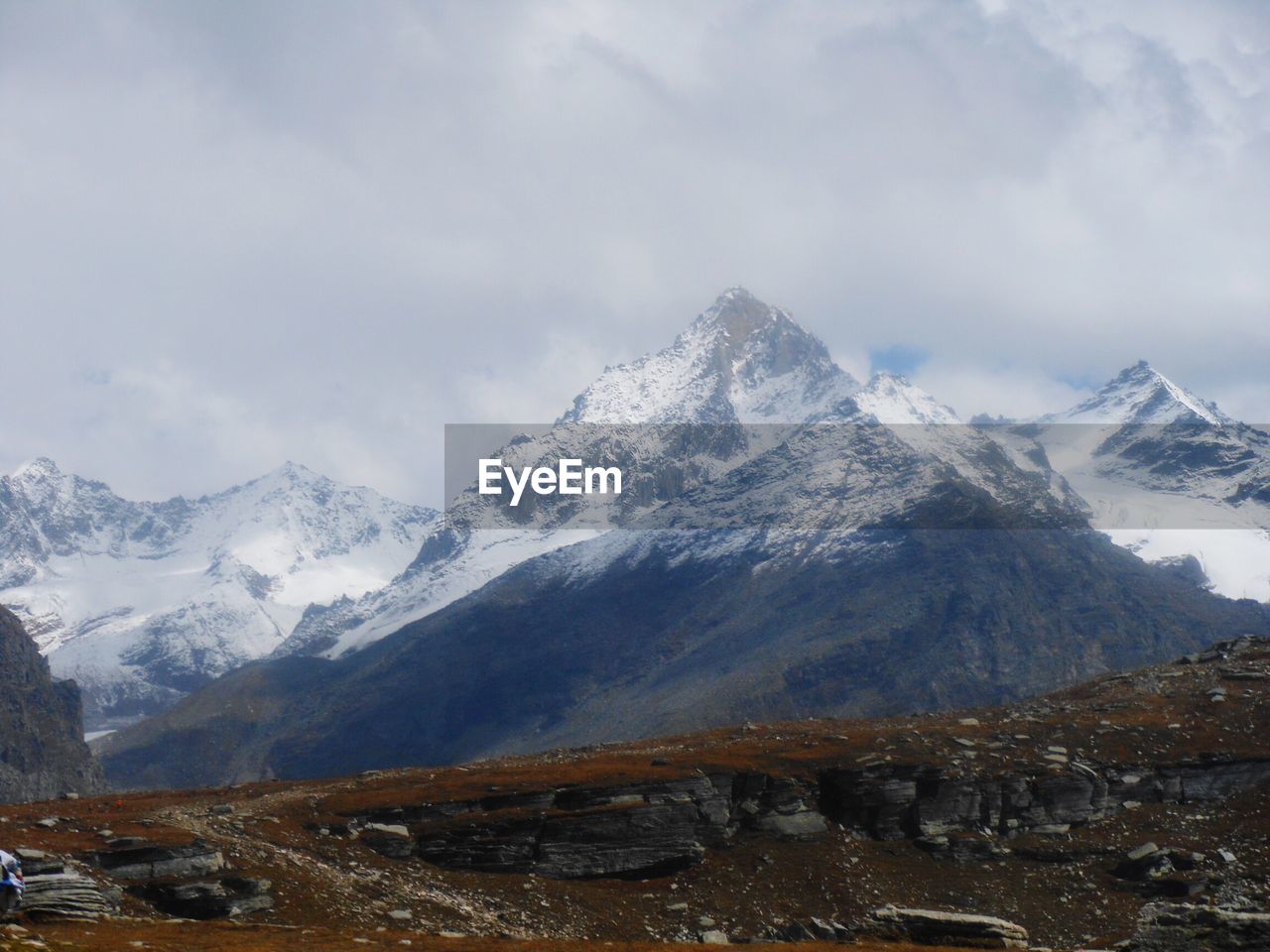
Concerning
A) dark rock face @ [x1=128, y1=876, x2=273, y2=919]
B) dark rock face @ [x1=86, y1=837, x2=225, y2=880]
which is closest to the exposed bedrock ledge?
dark rock face @ [x1=86, y1=837, x2=225, y2=880]

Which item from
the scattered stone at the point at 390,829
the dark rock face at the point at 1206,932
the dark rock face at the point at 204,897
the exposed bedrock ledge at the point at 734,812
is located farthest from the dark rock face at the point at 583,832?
the dark rock face at the point at 1206,932

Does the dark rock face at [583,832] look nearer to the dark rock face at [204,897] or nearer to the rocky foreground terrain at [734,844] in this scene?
the rocky foreground terrain at [734,844]

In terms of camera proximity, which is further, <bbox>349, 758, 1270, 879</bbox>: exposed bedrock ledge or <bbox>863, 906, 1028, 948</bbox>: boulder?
<bbox>349, 758, 1270, 879</bbox>: exposed bedrock ledge

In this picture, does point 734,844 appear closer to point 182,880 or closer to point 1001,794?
point 1001,794

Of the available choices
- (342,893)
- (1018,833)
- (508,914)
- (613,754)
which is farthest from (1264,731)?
(342,893)

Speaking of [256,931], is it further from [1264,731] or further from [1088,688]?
[1088,688]

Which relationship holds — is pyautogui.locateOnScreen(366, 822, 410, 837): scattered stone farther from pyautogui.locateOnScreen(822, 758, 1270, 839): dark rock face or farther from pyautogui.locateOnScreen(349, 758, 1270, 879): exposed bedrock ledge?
pyautogui.locateOnScreen(822, 758, 1270, 839): dark rock face
